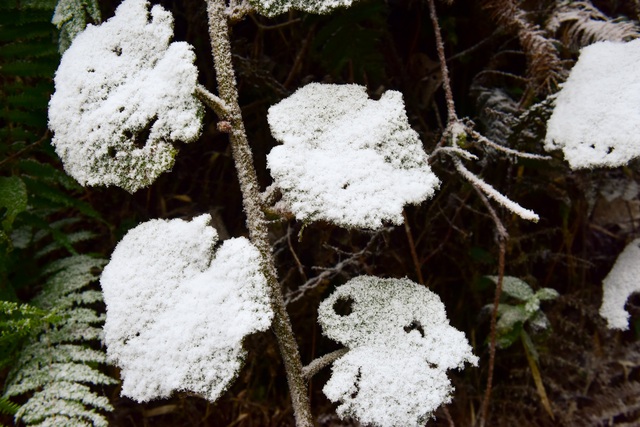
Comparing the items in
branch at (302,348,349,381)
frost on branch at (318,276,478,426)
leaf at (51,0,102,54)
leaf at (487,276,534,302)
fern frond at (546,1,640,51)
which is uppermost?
leaf at (51,0,102,54)

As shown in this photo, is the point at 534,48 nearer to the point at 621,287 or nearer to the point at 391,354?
the point at 621,287

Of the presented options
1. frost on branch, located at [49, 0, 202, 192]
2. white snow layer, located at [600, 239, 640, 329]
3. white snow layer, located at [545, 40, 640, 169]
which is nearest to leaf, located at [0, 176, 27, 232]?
frost on branch, located at [49, 0, 202, 192]

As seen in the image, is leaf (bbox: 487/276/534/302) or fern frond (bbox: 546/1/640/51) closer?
fern frond (bbox: 546/1/640/51)

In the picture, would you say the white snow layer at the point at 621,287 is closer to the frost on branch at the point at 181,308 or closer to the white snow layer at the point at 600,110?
the white snow layer at the point at 600,110

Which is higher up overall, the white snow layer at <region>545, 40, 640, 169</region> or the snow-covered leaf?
the snow-covered leaf

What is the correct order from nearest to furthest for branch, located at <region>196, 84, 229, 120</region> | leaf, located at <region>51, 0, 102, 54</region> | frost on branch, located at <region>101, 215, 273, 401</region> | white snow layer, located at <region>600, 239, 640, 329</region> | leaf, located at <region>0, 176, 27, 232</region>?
frost on branch, located at <region>101, 215, 273, 401</region> < branch, located at <region>196, 84, 229, 120</region> < leaf, located at <region>51, 0, 102, 54</region> < leaf, located at <region>0, 176, 27, 232</region> < white snow layer, located at <region>600, 239, 640, 329</region>

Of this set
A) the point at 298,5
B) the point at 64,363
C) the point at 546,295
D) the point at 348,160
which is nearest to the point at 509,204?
the point at 348,160

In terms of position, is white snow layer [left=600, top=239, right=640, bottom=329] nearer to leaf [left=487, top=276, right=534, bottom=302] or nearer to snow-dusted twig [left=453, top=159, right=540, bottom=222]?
leaf [left=487, top=276, right=534, bottom=302]
